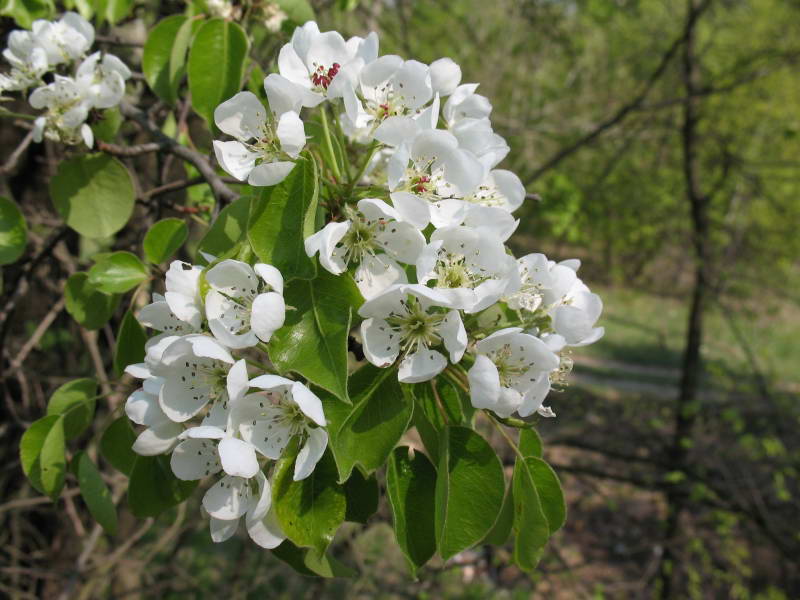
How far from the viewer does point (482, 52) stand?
568cm

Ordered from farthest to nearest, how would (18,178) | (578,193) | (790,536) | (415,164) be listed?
1. (578,193)
2. (790,536)
3. (18,178)
4. (415,164)

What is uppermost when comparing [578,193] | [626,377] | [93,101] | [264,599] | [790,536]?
[93,101]

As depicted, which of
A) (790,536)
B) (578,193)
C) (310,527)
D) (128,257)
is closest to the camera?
(310,527)

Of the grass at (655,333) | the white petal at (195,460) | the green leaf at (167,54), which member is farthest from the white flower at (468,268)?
the grass at (655,333)

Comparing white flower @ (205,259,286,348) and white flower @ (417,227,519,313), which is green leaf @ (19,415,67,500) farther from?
white flower @ (417,227,519,313)

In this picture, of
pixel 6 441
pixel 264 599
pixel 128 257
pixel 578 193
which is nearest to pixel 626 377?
pixel 578 193

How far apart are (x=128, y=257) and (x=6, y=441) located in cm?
183

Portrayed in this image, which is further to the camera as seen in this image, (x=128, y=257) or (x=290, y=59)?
(x=128, y=257)

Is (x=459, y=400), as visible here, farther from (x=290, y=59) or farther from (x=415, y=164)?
(x=290, y=59)

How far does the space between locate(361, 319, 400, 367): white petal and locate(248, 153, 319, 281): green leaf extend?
111 mm

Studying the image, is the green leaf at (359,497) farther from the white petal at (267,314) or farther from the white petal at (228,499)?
the white petal at (267,314)

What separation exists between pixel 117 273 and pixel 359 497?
0.65 m

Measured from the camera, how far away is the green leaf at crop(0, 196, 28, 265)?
53.1 inches

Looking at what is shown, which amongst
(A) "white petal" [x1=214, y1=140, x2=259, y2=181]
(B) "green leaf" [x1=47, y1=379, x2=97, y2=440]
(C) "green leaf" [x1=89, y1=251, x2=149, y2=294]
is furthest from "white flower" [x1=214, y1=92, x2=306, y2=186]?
(B) "green leaf" [x1=47, y1=379, x2=97, y2=440]
